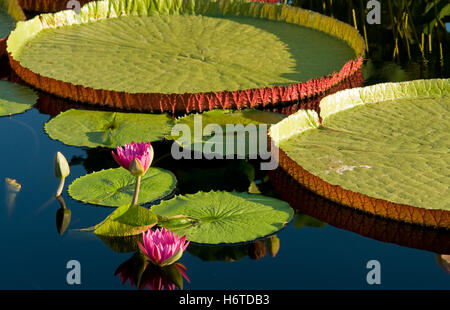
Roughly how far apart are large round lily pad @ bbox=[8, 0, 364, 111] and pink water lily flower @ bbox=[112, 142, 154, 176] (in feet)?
3.21

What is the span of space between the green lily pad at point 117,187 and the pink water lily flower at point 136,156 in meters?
0.20

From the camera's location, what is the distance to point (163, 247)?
6.99ft

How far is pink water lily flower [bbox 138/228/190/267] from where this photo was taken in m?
2.12

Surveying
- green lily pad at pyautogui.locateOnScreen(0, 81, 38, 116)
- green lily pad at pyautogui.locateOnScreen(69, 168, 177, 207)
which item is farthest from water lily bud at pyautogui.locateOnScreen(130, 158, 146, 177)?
A: green lily pad at pyautogui.locateOnScreen(0, 81, 38, 116)

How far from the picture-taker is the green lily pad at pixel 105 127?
3.13m

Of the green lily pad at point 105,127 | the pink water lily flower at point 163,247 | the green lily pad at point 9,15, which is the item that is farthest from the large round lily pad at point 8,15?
the pink water lily flower at point 163,247

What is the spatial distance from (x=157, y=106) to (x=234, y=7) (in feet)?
5.88

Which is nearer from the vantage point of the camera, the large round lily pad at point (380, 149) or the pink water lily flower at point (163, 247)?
the pink water lily flower at point (163, 247)

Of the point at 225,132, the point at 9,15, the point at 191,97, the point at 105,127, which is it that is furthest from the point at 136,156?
the point at 9,15

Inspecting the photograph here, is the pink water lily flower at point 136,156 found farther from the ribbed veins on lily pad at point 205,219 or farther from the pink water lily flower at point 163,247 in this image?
the pink water lily flower at point 163,247

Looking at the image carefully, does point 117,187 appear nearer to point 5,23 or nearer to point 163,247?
point 163,247
